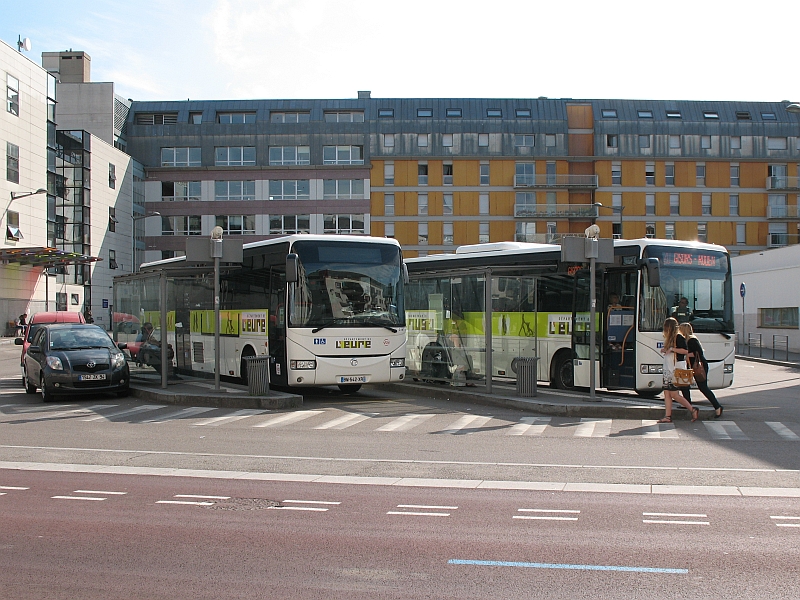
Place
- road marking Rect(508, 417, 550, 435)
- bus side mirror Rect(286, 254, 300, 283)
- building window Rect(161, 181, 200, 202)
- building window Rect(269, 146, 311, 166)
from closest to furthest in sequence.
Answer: road marking Rect(508, 417, 550, 435) → bus side mirror Rect(286, 254, 300, 283) → building window Rect(269, 146, 311, 166) → building window Rect(161, 181, 200, 202)

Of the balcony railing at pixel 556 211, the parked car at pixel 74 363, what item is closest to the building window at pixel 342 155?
the balcony railing at pixel 556 211

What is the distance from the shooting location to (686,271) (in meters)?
17.3

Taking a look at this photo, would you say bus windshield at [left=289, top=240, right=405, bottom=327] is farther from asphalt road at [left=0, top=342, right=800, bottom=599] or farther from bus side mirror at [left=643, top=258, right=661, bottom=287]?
bus side mirror at [left=643, top=258, right=661, bottom=287]

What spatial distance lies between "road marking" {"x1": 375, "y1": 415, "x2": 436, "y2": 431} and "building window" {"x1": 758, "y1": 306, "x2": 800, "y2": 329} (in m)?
30.8

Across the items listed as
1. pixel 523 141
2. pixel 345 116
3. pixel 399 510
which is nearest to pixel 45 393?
pixel 399 510

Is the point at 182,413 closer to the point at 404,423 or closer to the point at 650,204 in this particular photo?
the point at 404,423

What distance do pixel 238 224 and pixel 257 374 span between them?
199 ft

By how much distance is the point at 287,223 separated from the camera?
249ft

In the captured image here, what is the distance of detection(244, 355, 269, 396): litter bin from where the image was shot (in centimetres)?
1706

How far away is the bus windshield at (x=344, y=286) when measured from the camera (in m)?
17.2

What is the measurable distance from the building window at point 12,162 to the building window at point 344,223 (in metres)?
26.3

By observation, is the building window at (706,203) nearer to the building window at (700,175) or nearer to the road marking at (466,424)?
the building window at (700,175)

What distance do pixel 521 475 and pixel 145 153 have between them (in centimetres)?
7308

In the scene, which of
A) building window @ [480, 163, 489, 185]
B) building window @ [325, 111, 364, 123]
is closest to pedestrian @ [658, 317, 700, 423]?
building window @ [480, 163, 489, 185]
